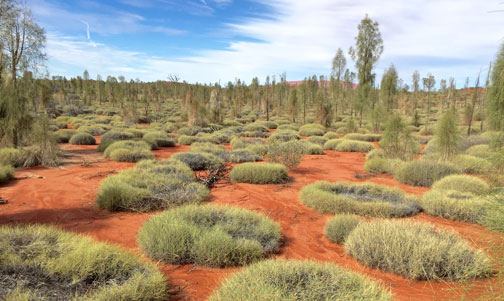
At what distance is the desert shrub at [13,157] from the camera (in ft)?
34.3

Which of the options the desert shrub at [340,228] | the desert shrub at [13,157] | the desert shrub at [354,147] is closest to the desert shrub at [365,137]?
the desert shrub at [354,147]

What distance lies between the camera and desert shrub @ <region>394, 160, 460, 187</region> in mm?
9477

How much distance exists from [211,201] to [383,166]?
742 centimetres

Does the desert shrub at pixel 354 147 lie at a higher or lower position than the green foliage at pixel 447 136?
lower

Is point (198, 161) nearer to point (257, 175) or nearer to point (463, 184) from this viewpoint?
point (257, 175)

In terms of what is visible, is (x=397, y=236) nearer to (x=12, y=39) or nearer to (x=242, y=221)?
(x=242, y=221)

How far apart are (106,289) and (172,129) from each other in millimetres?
23040

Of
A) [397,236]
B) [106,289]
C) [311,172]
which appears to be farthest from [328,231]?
[311,172]

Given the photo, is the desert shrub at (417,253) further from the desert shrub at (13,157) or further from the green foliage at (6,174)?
the desert shrub at (13,157)

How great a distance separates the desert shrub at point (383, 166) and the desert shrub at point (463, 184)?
2500 mm

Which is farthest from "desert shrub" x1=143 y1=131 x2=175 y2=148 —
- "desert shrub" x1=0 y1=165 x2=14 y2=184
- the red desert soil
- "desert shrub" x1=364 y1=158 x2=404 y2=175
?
"desert shrub" x1=364 y1=158 x2=404 y2=175

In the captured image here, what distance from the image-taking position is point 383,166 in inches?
444

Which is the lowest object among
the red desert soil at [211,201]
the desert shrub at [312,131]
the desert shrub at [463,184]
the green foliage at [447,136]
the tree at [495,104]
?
the red desert soil at [211,201]

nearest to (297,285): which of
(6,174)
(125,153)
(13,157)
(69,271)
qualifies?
(69,271)
